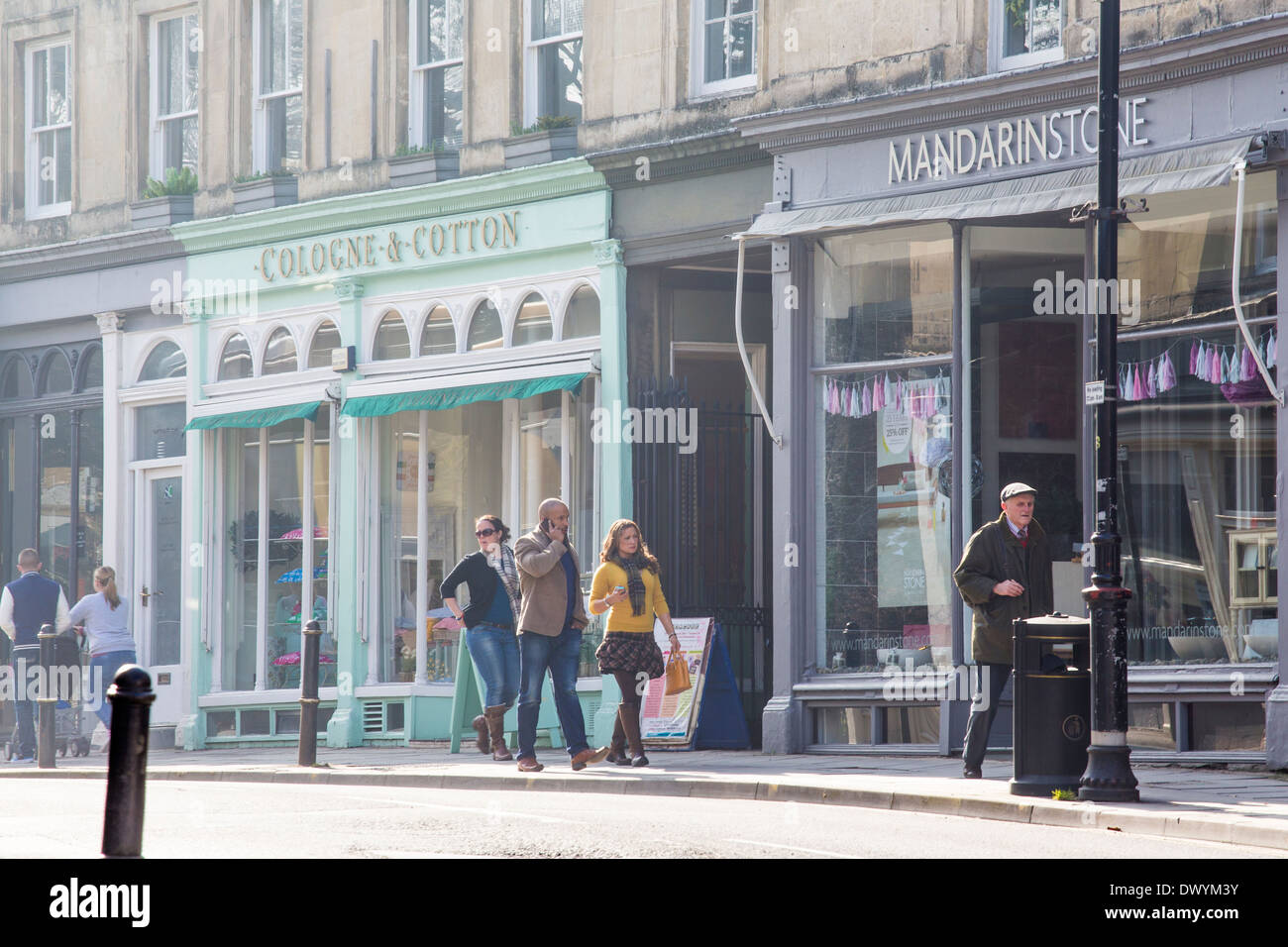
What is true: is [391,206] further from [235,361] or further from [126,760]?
[126,760]

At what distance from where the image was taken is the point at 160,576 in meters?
22.9

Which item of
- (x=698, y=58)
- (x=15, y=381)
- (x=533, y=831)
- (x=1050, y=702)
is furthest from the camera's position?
(x=15, y=381)

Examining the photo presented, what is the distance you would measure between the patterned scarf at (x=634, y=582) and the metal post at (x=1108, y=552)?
4095 millimetres

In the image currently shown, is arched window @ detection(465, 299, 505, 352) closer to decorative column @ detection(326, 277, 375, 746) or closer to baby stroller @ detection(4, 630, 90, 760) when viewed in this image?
decorative column @ detection(326, 277, 375, 746)

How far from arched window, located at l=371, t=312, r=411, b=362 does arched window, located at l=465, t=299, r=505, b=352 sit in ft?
2.83

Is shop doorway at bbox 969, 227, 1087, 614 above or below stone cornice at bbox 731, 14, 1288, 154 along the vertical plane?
below

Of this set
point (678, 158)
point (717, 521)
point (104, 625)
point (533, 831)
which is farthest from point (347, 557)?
point (533, 831)

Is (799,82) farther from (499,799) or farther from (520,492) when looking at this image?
(499,799)

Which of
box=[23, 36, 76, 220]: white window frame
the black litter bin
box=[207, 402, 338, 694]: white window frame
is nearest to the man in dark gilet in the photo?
box=[207, 402, 338, 694]: white window frame

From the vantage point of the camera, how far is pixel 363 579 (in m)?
20.7

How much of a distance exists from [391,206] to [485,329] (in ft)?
5.46

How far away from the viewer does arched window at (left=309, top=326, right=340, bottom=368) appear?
21.3m
